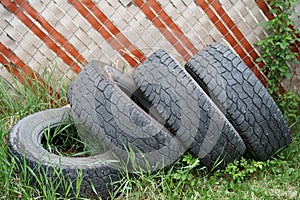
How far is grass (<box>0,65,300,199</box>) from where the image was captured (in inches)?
118

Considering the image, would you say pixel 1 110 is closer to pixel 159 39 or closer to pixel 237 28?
pixel 159 39

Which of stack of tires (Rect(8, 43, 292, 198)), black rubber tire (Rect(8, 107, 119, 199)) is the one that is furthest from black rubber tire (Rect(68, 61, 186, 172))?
black rubber tire (Rect(8, 107, 119, 199))

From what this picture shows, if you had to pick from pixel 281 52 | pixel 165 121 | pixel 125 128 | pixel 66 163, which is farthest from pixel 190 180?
pixel 281 52

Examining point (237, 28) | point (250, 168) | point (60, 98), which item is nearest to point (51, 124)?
point (60, 98)

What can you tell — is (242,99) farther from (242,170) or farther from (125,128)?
(125,128)

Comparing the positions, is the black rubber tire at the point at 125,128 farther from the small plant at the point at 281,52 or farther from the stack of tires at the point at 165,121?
the small plant at the point at 281,52

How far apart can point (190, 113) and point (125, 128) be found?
43cm

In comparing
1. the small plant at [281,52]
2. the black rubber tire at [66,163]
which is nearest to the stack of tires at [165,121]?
the black rubber tire at [66,163]

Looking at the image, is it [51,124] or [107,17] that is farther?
[107,17]

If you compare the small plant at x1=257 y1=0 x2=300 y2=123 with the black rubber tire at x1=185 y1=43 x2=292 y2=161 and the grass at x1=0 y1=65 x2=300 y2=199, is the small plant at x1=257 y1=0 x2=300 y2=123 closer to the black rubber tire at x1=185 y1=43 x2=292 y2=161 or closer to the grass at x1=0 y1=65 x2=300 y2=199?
the grass at x1=0 y1=65 x2=300 y2=199

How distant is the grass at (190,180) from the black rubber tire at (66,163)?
0.18 ft

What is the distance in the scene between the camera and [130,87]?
11.7 feet

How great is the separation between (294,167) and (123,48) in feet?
5.29

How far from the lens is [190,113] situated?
10.3ft
